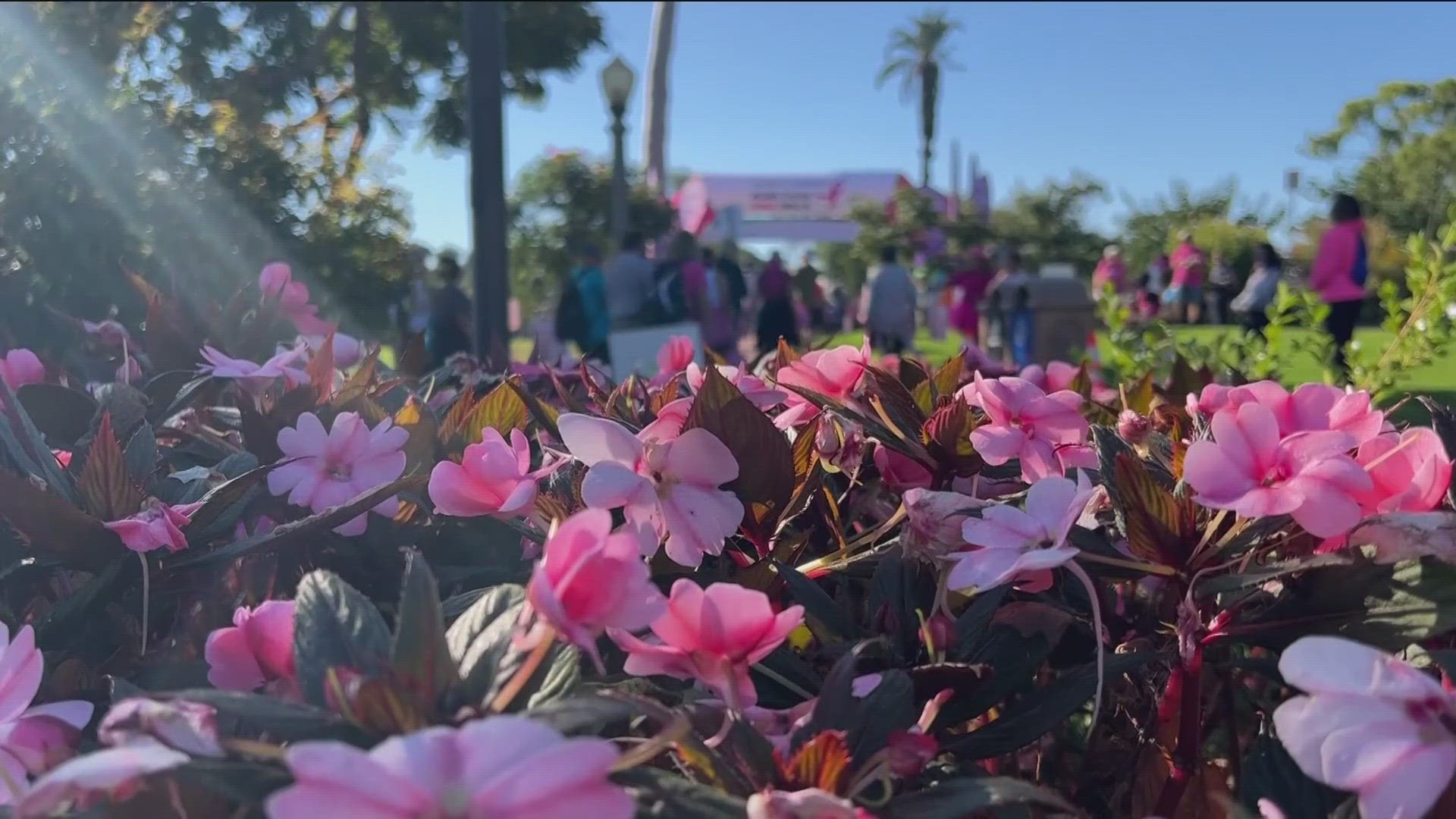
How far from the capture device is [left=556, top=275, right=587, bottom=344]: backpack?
293 inches

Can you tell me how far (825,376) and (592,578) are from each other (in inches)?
20.3

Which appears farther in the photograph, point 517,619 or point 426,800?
point 517,619

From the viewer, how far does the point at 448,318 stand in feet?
25.1

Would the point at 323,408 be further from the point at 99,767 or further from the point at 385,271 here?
the point at 385,271

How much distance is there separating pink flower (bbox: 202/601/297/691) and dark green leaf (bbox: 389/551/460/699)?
13cm

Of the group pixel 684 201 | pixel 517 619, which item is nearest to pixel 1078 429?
pixel 517 619

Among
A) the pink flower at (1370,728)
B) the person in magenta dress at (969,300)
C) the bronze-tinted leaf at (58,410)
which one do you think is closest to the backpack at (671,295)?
the person in magenta dress at (969,300)

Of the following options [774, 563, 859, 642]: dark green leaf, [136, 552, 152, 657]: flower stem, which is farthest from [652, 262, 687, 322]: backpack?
[774, 563, 859, 642]: dark green leaf

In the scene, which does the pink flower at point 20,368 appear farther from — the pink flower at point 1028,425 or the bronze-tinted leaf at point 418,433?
the pink flower at point 1028,425

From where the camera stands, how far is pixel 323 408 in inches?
45.2

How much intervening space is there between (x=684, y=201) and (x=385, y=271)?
32.6ft

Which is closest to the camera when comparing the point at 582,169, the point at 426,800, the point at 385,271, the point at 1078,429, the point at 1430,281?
the point at 426,800

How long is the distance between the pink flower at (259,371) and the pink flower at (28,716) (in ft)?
1.80

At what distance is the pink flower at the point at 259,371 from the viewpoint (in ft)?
3.84
